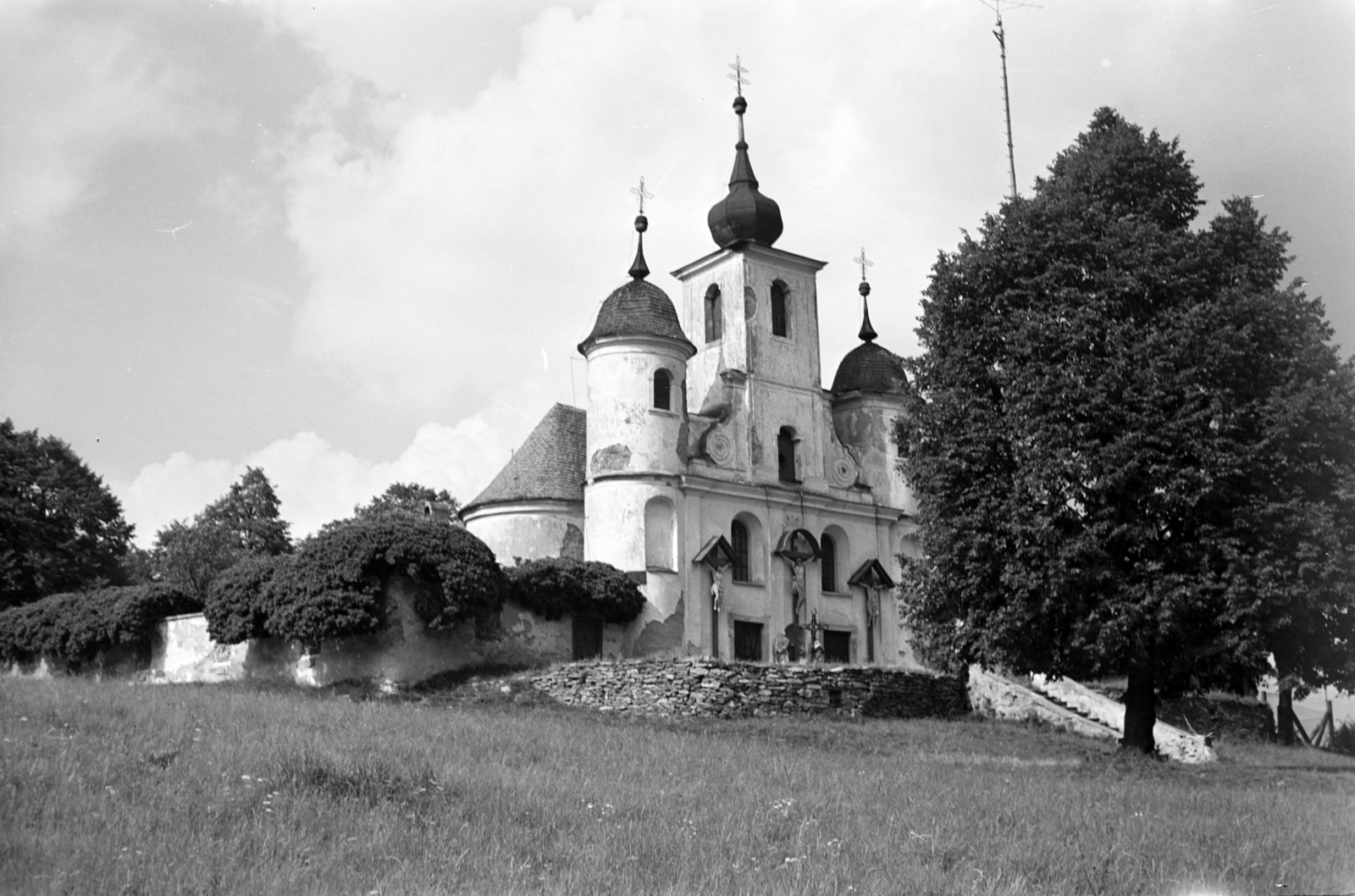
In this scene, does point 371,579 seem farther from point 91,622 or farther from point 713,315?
point 713,315

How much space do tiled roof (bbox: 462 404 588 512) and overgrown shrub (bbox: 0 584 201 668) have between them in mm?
9505

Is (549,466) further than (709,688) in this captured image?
Yes

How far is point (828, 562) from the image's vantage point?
40.9m

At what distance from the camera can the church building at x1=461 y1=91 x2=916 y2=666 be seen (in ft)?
121

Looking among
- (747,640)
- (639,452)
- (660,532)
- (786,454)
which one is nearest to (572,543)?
(660,532)

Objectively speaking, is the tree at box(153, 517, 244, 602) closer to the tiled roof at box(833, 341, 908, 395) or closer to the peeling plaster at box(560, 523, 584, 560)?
the peeling plaster at box(560, 523, 584, 560)

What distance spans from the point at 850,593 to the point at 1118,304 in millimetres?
19814

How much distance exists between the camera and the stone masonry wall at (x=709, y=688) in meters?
29.2

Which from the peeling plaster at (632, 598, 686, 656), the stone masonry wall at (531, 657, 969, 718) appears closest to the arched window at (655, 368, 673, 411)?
the peeling plaster at (632, 598, 686, 656)

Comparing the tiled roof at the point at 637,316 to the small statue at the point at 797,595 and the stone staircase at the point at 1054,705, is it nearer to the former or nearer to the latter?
the small statue at the point at 797,595

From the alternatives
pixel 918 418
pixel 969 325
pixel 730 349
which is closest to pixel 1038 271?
pixel 969 325

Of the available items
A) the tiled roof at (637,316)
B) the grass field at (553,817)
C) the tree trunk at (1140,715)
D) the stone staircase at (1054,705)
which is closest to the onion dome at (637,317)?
the tiled roof at (637,316)

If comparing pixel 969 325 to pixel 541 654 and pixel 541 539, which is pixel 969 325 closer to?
pixel 541 654

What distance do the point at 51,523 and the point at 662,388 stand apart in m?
24.1
